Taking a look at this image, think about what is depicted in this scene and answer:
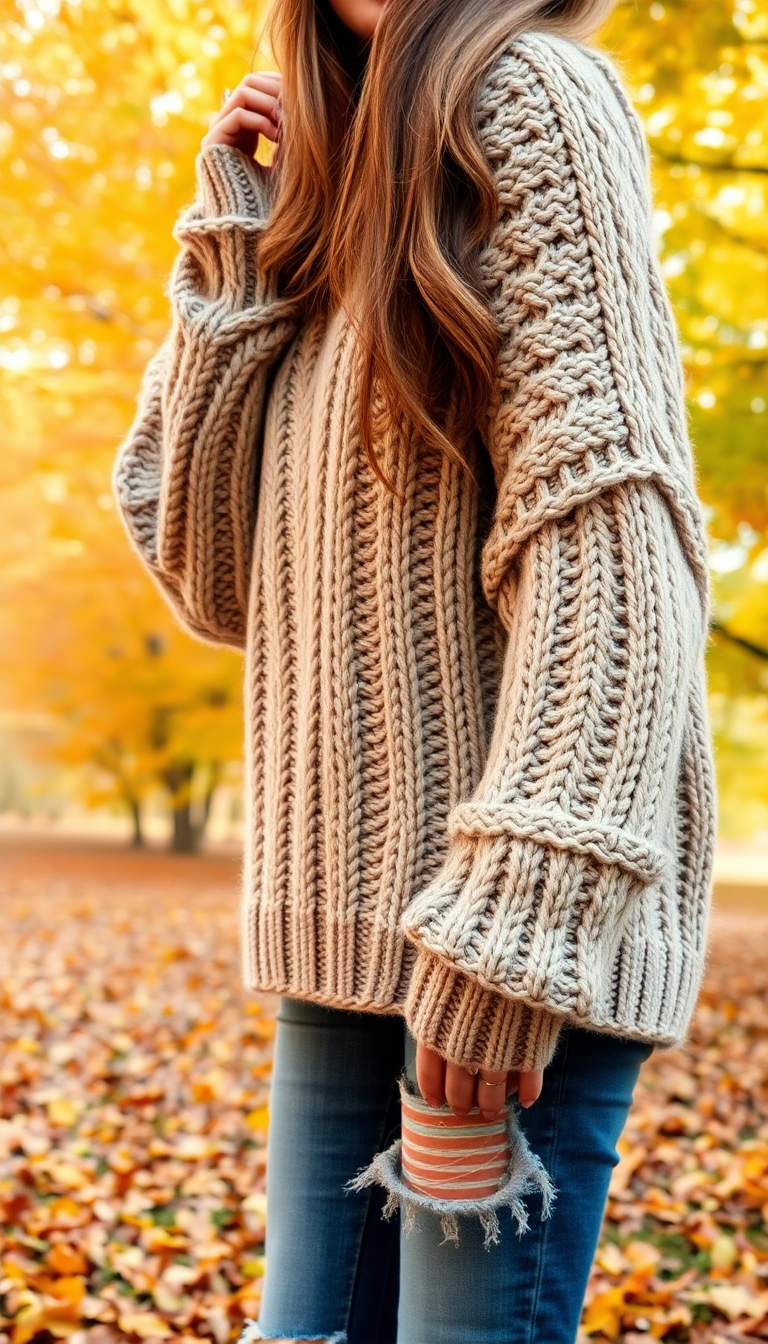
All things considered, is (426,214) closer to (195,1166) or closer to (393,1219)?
(393,1219)

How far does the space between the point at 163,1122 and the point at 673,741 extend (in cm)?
287

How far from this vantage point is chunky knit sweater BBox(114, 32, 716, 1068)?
3.28 ft

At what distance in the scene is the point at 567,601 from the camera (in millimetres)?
1034

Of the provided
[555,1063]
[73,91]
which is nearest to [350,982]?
[555,1063]

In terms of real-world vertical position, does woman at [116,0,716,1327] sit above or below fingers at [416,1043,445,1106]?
above

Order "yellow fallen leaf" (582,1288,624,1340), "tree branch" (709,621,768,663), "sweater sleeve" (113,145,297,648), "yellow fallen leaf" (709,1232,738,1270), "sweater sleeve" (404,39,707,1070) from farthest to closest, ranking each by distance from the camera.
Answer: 1. "tree branch" (709,621,768,663)
2. "yellow fallen leaf" (709,1232,738,1270)
3. "yellow fallen leaf" (582,1288,624,1340)
4. "sweater sleeve" (113,145,297,648)
5. "sweater sleeve" (404,39,707,1070)

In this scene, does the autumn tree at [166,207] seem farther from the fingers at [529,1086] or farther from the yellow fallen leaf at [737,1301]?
the fingers at [529,1086]

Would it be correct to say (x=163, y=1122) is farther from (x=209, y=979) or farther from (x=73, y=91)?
(x=73, y=91)

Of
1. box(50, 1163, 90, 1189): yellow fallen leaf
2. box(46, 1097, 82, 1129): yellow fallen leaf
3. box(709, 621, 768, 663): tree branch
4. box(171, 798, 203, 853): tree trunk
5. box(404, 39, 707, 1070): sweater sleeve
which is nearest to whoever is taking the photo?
box(404, 39, 707, 1070): sweater sleeve

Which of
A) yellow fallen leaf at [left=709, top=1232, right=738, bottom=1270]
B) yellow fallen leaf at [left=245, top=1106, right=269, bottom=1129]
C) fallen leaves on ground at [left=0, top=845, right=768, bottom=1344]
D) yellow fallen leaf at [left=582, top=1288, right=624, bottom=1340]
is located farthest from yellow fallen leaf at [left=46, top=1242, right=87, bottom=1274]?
yellow fallen leaf at [left=709, top=1232, right=738, bottom=1270]

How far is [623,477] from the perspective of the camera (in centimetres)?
103

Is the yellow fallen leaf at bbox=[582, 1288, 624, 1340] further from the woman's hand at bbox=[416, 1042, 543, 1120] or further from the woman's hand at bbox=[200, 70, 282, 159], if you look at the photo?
the woman's hand at bbox=[200, 70, 282, 159]

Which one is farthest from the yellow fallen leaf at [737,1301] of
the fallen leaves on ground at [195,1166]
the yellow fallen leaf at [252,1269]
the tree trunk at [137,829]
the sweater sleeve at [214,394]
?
the tree trunk at [137,829]

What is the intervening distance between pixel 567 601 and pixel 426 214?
411 mm
